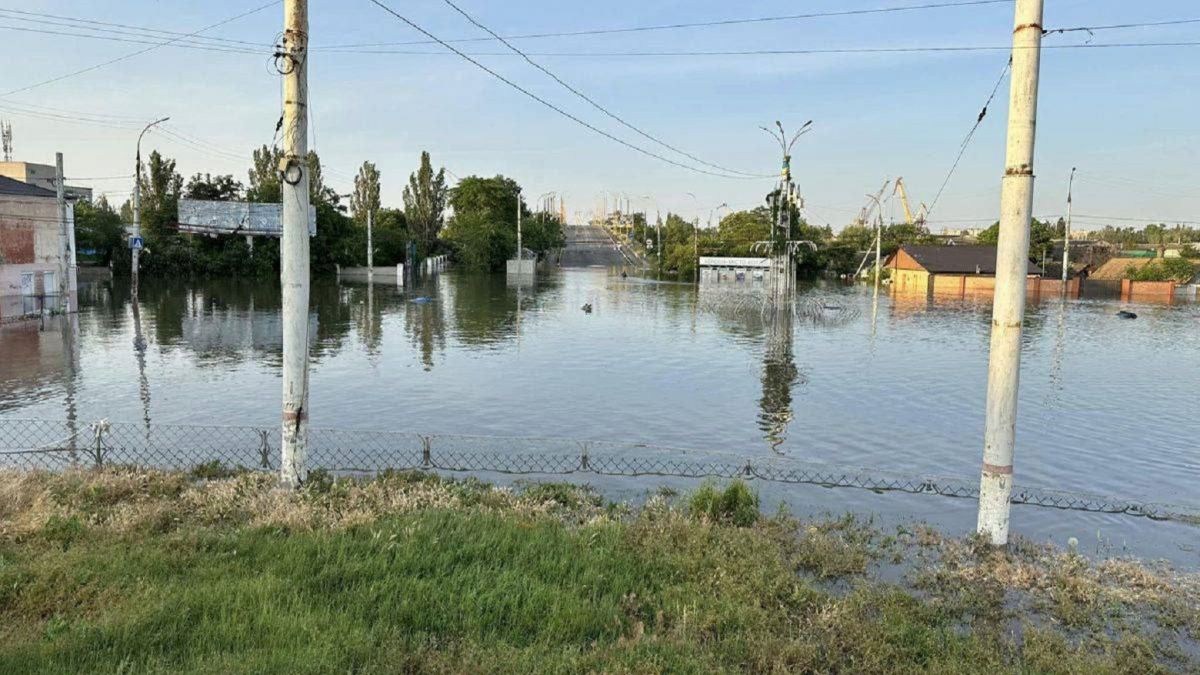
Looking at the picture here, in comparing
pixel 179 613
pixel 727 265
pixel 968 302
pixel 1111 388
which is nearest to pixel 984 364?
pixel 1111 388

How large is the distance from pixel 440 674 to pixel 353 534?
2.86 metres

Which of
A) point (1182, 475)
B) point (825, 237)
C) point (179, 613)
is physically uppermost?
point (825, 237)

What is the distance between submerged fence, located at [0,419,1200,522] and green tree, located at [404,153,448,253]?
306ft

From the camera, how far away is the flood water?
13.3 m

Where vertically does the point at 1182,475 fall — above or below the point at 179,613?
below

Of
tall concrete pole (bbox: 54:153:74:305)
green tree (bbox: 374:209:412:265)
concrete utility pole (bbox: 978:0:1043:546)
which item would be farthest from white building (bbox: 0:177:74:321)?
green tree (bbox: 374:209:412:265)

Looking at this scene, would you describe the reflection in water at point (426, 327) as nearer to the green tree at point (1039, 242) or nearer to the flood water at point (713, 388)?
the flood water at point (713, 388)

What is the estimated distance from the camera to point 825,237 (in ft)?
450

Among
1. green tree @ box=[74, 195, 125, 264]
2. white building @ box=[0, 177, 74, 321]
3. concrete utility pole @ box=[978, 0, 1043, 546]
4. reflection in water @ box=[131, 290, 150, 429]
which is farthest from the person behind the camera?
green tree @ box=[74, 195, 125, 264]

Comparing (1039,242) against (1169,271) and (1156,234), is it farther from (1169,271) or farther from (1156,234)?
(1156,234)

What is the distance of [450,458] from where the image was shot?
12.3 metres

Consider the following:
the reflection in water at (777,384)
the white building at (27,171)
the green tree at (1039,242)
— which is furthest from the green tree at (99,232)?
the green tree at (1039,242)

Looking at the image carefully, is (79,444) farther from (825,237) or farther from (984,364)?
(825,237)

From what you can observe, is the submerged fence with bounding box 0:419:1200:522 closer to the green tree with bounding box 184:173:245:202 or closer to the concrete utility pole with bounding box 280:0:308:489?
the concrete utility pole with bounding box 280:0:308:489
